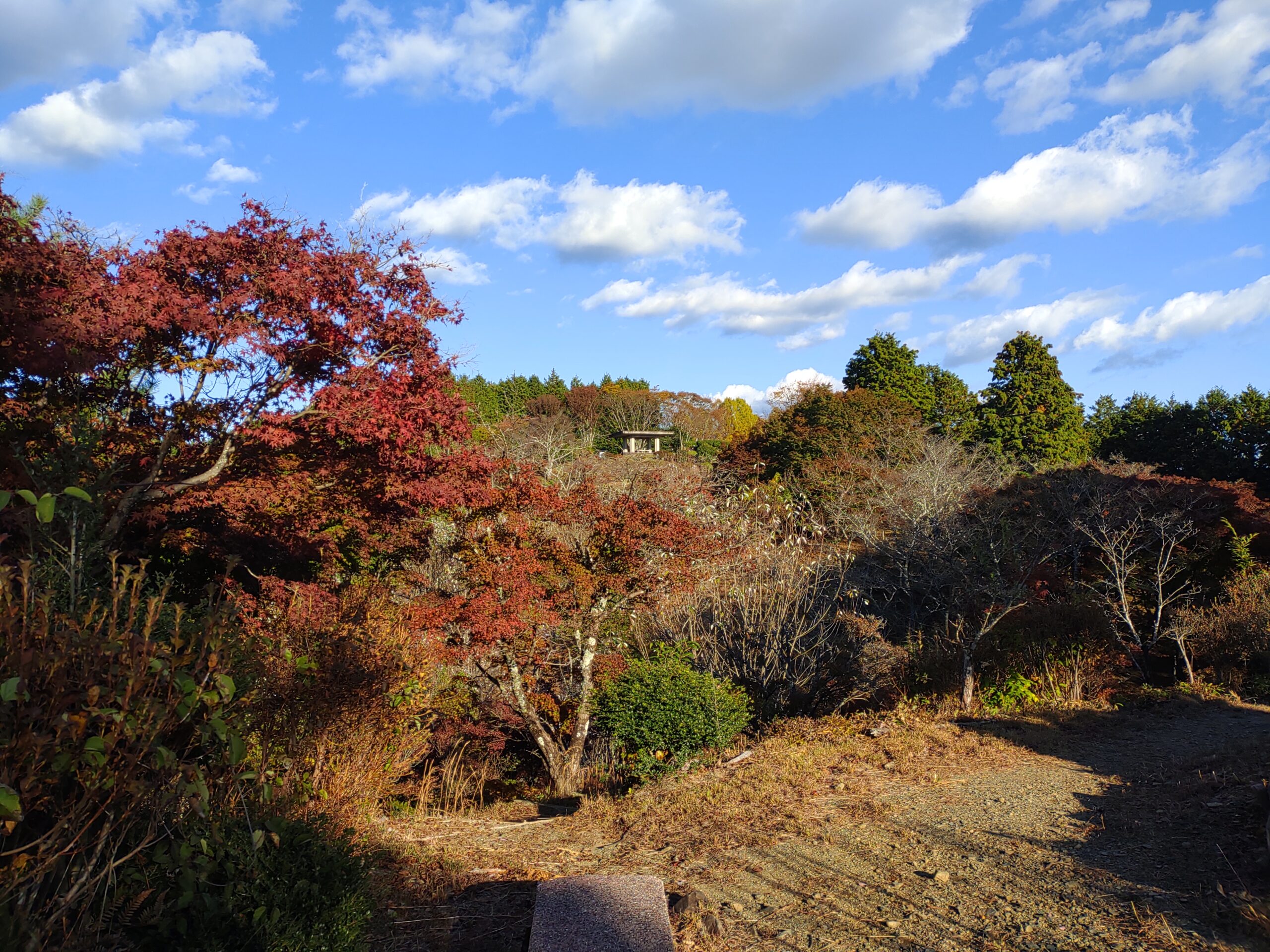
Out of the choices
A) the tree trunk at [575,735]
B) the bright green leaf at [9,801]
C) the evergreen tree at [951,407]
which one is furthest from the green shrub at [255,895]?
the evergreen tree at [951,407]

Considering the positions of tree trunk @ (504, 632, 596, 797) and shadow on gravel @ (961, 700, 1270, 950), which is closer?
shadow on gravel @ (961, 700, 1270, 950)

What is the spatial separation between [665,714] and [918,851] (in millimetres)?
2685

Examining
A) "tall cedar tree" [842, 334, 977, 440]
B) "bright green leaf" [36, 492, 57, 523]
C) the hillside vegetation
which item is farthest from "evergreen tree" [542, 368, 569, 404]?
"bright green leaf" [36, 492, 57, 523]

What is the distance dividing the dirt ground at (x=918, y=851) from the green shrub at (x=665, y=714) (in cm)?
36

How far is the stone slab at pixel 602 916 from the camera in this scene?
3496 millimetres

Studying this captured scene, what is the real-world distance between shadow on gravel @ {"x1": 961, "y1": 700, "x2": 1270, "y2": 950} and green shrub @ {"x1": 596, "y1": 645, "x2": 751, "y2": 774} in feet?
9.64

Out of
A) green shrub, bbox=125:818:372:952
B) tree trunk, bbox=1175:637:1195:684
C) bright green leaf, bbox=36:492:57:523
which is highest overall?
bright green leaf, bbox=36:492:57:523

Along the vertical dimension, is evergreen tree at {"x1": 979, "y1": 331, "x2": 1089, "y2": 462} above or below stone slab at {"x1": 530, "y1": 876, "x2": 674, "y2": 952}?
above

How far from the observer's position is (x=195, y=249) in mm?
6504

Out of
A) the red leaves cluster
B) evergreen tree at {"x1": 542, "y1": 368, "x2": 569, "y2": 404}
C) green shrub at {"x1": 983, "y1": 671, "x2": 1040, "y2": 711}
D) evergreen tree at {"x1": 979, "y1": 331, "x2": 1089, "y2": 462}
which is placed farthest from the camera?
evergreen tree at {"x1": 542, "y1": 368, "x2": 569, "y2": 404}

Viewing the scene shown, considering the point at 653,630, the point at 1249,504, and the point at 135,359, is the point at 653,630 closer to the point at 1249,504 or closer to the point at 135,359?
the point at 135,359

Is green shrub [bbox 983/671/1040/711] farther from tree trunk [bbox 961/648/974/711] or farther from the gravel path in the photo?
the gravel path

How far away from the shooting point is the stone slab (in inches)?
138

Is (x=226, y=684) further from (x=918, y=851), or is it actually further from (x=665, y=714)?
(x=665, y=714)
